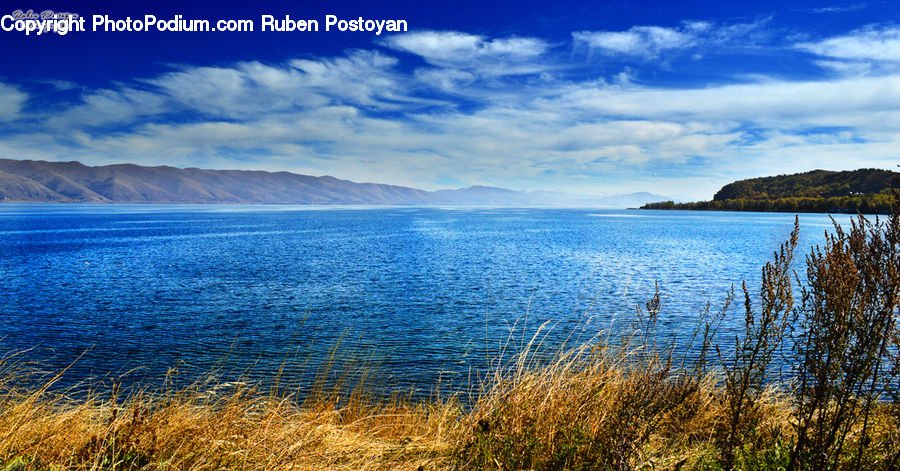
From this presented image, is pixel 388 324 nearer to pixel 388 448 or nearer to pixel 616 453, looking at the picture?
pixel 388 448

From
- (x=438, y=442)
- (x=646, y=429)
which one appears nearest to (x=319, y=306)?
(x=438, y=442)

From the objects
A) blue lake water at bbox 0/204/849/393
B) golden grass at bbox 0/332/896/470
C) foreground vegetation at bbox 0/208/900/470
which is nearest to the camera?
foreground vegetation at bbox 0/208/900/470

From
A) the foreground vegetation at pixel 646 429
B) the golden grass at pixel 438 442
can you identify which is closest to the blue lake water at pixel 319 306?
the golden grass at pixel 438 442

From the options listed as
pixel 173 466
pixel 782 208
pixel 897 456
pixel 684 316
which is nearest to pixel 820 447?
pixel 897 456

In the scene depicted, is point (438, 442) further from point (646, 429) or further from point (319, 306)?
point (319, 306)

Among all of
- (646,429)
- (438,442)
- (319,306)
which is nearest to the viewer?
(646,429)

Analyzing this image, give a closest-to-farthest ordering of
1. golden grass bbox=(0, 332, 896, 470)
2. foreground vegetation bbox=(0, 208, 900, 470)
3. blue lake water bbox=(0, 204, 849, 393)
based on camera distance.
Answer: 1. foreground vegetation bbox=(0, 208, 900, 470)
2. golden grass bbox=(0, 332, 896, 470)
3. blue lake water bbox=(0, 204, 849, 393)

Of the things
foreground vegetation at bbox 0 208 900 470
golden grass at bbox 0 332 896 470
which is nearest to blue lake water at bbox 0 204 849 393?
golden grass at bbox 0 332 896 470

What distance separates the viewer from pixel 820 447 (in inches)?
166

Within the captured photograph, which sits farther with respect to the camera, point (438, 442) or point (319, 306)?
point (319, 306)

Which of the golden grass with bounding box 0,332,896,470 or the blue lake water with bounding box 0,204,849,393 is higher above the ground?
the golden grass with bounding box 0,332,896,470

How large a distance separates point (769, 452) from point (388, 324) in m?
15.8

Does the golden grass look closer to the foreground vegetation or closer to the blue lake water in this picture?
the foreground vegetation

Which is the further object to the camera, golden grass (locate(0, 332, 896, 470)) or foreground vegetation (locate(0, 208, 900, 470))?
golden grass (locate(0, 332, 896, 470))
